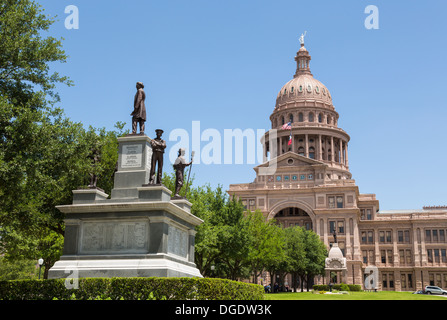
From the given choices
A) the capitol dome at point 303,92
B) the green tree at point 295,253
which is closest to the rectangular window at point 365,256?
the green tree at point 295,253

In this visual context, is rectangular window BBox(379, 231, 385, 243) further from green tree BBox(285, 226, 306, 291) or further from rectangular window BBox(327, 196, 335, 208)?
green tree BBox(285, 226, 306, 291)

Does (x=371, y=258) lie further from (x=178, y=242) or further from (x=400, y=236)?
(x=178, y=242)

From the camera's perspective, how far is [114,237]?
20297mm

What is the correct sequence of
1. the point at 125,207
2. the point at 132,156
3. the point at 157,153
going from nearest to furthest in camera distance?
the point at 125,207, the point at 157,153, the point at 132,156

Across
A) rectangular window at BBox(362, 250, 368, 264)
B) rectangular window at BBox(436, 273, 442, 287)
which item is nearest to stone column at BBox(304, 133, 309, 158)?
rectangular window at BBox(362, 250, 368, 264)

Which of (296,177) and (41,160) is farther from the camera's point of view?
(296,177)

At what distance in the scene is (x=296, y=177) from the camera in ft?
328

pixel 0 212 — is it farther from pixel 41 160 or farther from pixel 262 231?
pixel 262 231

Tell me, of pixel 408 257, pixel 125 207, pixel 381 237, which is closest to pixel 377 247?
pixel 381 237

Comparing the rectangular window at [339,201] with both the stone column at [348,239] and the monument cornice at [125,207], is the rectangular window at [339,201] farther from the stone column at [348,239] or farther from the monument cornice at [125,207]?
the monument cornice at [125,207]

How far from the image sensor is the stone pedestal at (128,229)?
1950 centimetres

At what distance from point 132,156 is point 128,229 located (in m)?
3.58
